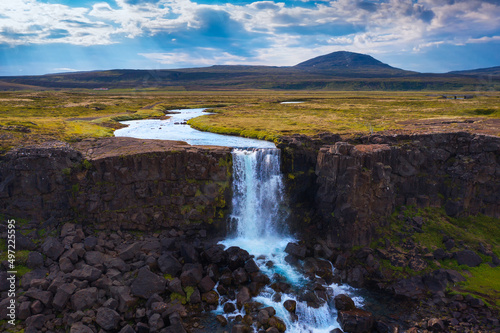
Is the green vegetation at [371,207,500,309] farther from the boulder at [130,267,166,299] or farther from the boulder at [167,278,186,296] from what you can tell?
the boulder at [130,267,166,299]

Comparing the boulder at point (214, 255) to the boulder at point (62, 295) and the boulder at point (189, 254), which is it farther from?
the boulder at point (62, 295)

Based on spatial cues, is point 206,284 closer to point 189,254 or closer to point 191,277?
point 191,277

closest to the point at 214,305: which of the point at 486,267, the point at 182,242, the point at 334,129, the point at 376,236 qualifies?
the point at 182,242

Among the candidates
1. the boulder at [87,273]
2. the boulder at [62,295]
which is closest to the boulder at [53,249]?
the boulder at [87,273]

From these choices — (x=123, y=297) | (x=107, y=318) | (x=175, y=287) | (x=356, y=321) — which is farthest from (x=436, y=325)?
(x=107, y=318)

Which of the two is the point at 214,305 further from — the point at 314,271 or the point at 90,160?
the point at 90,160

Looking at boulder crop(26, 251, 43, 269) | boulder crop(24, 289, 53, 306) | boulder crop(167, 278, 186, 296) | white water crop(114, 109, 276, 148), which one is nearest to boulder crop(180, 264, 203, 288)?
boulder crop(167, 278, 186, 296)
